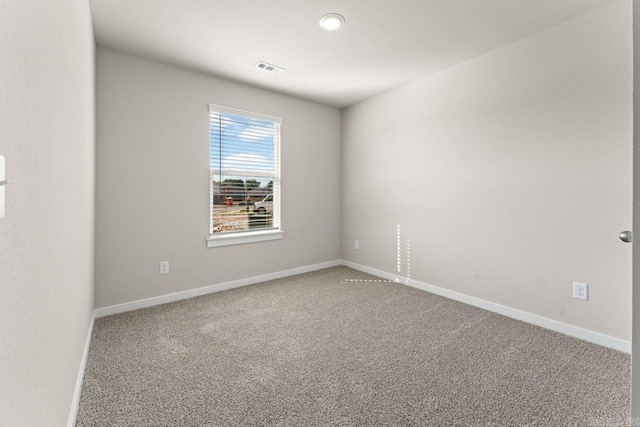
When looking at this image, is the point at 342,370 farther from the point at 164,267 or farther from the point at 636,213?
the point at 164,267

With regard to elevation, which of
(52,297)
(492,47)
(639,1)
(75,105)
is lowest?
(52,297)

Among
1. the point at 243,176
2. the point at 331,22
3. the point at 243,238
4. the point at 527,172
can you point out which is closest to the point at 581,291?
the point at 527,172

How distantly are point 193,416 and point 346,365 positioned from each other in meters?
0.90

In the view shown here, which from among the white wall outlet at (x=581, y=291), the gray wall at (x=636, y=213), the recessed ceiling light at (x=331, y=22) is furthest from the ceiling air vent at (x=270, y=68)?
the white wall outlet at (x=581, y=291)

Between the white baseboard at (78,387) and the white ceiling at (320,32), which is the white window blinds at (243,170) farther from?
the white baseboard at (78,387)

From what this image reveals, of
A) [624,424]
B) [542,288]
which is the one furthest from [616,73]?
[624,424]

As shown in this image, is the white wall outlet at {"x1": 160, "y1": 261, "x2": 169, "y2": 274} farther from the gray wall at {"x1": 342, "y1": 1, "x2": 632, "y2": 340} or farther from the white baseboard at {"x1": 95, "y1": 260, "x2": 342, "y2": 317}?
the gray wall at {"x1": 342, "y1": 1, "x2": 632, "y2": 340}

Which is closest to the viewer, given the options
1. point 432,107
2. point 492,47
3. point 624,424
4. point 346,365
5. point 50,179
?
point 50,179

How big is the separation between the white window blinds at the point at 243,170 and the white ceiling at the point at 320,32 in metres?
0.56

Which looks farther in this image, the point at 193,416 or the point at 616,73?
the point at 616,73

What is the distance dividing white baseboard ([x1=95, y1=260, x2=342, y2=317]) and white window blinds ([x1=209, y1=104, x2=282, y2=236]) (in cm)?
59

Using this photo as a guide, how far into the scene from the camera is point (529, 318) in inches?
101

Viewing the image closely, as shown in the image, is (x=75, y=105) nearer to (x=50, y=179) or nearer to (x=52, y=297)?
(x=50, y=179)

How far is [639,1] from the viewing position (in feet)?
1.86
